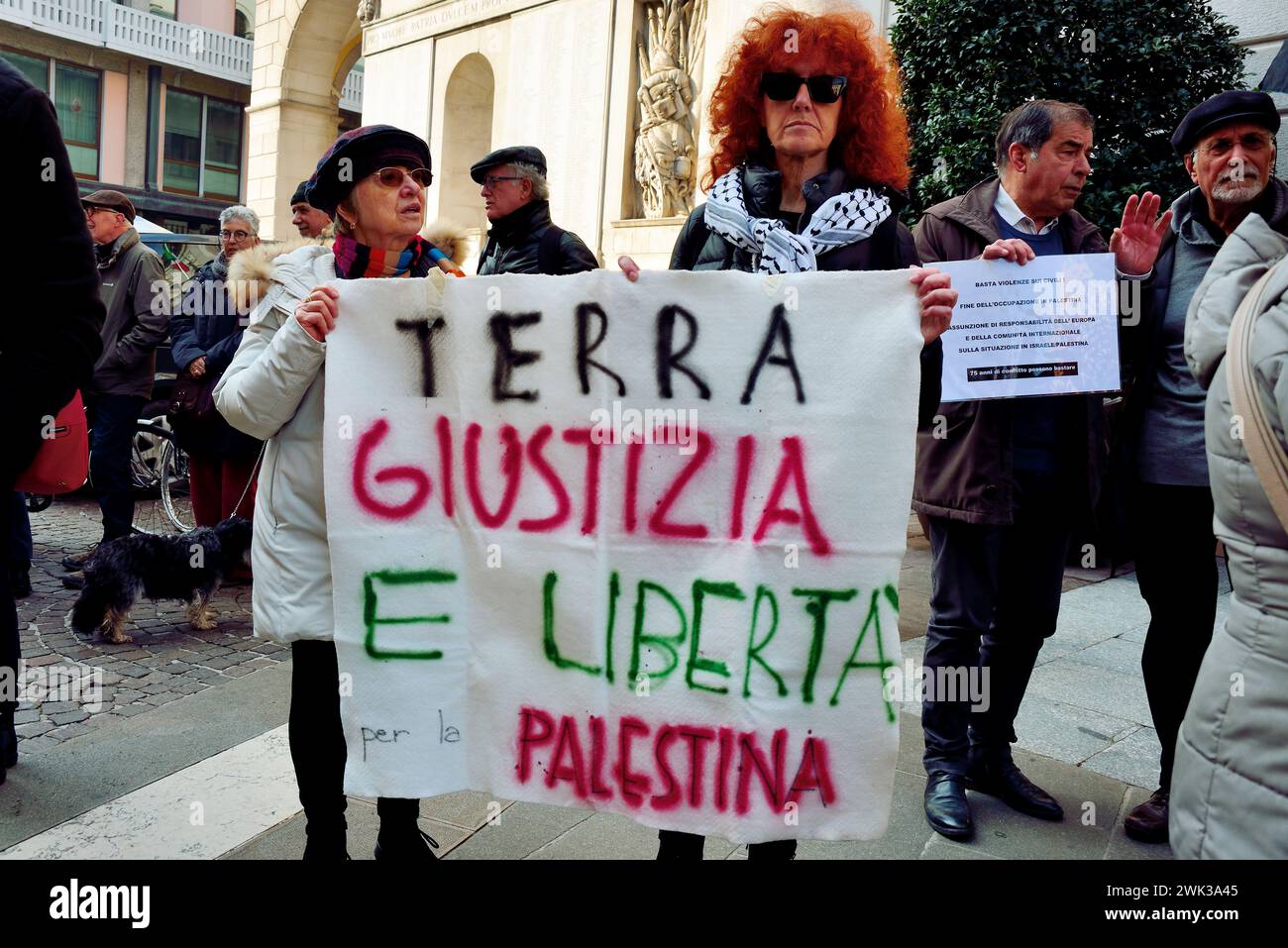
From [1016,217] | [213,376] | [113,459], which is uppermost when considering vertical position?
[1016,217]

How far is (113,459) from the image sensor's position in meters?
6.22

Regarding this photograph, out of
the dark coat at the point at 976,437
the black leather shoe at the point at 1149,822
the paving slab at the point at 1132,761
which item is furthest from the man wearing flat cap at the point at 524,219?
the black leather shoe at the point at 1149,822

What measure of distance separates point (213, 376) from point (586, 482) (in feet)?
14.2

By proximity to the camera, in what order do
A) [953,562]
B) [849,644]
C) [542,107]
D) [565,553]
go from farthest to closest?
[542,107] < [953,562] < [565,553] < [849,644]

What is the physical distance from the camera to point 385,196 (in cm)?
264

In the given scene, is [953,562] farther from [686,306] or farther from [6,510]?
[6,510]

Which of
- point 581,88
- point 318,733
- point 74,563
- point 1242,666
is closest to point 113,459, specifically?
point 74,563

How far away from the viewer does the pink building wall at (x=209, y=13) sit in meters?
27.5

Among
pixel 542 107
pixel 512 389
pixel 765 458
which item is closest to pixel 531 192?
pixel 512 389

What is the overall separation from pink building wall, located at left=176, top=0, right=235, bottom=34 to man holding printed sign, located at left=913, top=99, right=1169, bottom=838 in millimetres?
29545

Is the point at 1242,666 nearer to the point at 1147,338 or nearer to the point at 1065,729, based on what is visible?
the point at 1147,338

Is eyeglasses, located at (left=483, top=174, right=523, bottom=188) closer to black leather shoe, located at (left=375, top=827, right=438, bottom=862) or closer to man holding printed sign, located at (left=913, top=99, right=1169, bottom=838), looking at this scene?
man holding printed sign, located at (left=913, top=99, right=1169, bottom=838)

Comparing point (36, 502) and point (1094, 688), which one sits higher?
point (36, 502)
